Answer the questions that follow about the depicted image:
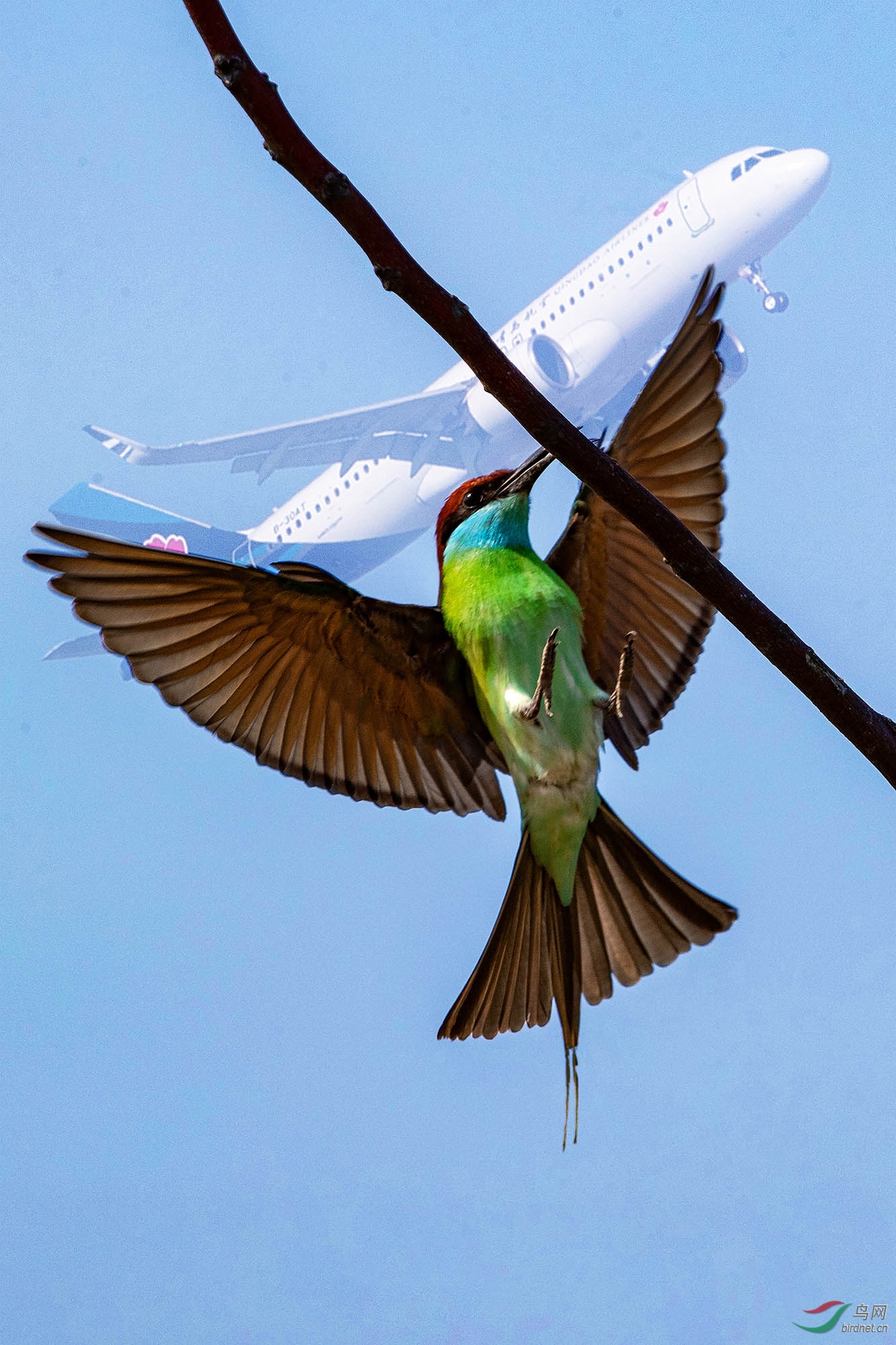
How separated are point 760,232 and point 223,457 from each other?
3.96 m

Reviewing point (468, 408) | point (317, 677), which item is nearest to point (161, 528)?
Result: point (468, 408)

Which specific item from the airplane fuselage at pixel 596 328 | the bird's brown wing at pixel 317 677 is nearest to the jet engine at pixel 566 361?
the airplane fuselage at pixel 596 328

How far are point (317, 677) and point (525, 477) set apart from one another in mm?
342

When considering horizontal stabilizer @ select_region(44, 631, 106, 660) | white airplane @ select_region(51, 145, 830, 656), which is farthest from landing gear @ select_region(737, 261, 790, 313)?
horizontal stabilizer @ select_region(44, 631, 106, 660)

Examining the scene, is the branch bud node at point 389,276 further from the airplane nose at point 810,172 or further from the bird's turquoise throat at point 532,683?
the airplane nose at point 810,172

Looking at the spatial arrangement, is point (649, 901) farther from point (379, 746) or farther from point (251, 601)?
point (251, 601)

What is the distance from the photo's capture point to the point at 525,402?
0.83m

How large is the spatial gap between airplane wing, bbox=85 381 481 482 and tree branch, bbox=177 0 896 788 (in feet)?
17.4

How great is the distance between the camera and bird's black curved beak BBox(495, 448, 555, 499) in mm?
1516

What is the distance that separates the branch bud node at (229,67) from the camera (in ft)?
2.34

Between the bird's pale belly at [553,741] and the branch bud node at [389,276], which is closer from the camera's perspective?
the branch bud node at [389,276]

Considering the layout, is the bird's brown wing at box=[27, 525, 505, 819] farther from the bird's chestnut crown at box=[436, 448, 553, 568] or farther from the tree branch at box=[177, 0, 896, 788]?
the tree branch at box=[177, 0, 896, 788]

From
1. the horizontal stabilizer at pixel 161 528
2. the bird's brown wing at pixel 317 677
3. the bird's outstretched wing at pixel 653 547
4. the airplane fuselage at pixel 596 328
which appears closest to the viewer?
the bird's brown wing at pixel 317 677

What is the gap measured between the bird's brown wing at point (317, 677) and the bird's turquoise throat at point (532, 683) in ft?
0.23
